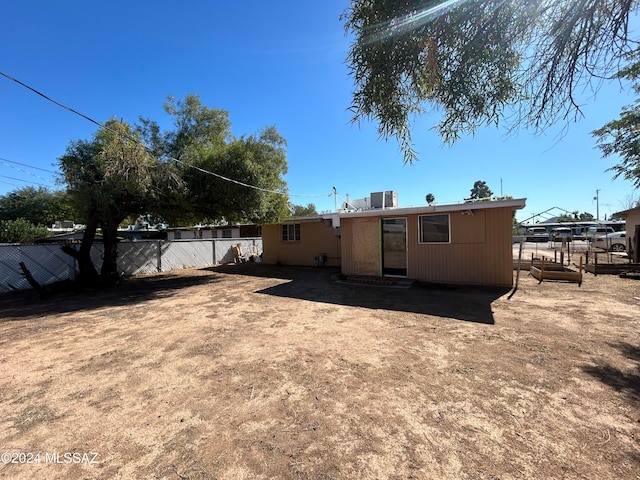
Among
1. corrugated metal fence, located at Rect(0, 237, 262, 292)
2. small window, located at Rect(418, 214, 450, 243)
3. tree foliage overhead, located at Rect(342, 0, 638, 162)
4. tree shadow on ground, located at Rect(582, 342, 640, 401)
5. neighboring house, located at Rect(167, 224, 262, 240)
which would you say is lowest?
tree shadow on ground, located at Rect(582, 342, 640, 401)

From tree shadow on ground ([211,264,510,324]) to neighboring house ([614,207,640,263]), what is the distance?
11375 mm

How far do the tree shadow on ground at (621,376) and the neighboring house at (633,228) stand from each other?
1467cm

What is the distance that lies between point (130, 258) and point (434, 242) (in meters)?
12.6

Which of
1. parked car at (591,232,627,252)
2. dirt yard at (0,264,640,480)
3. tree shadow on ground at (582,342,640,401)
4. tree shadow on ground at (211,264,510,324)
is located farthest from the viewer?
parked car at (591,232,627,252)

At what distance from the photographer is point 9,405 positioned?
2.82m

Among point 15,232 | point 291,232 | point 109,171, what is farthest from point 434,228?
point 15,232

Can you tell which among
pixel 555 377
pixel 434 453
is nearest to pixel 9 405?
pixel 434 453

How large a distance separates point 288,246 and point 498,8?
1344 cm

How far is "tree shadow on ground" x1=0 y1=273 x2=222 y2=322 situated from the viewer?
6.86m

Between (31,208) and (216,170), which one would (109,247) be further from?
(31,208)

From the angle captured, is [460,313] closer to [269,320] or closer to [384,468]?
[269,320]

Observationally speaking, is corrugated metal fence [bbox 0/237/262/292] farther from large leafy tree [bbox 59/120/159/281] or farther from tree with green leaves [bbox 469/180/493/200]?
tree with green leaves [bbox 469/180/493/200]

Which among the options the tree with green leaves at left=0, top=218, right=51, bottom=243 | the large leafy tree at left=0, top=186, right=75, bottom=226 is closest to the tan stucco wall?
the tree with green leaves at left=0, top=218, right=51, bottom=243

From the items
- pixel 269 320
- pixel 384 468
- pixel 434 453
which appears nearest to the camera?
pixel 384 468
